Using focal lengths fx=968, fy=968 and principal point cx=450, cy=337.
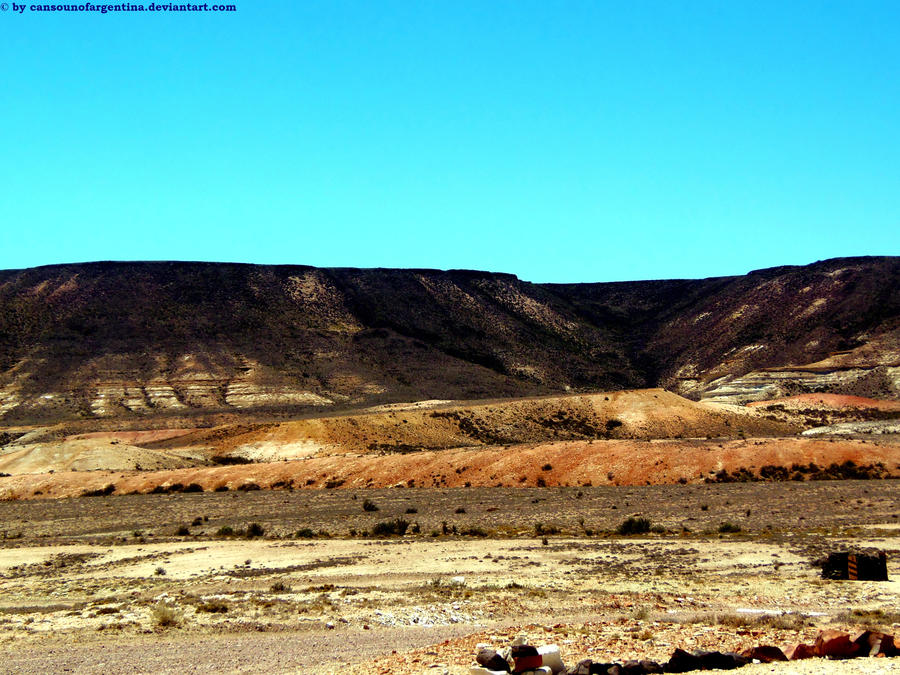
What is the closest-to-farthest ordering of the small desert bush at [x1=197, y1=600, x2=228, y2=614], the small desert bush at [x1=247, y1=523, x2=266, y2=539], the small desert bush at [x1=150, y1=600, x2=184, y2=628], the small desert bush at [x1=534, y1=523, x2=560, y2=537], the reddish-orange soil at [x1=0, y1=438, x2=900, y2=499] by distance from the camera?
1. the small desert bush at [x1=150, y1=600, x2=184, y2=628]
2. the small desert bush at [x1=197, y1=600, x2=228, y2=614]
3. the small desert bush at [x1=534, y1=523, x2=560, y2=537]
4. the small desert bush at [x1=247, y1=523, x2=266, y2=539]
5. the reddish-orange soil at [x1=0, y1=438, x2=900, y2=499]

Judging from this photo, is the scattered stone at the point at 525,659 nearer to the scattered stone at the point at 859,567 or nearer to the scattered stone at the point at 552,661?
the scattered stone at the point at 552,661

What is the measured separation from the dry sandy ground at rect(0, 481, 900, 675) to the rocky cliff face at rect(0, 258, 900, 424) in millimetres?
54917

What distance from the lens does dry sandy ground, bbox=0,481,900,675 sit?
13992 millimetres

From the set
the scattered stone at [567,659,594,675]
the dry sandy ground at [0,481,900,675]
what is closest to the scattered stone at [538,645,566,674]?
→ the scattered stone at [567,659,594,675]

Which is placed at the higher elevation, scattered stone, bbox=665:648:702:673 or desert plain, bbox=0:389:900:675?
scattered stone, bbox=665:648:702:673

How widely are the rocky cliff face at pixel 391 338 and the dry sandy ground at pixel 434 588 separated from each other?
54917 mm

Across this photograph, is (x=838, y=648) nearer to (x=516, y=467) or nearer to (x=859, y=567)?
(x=859, y=567)

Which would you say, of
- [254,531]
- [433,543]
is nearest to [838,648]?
[433,543]

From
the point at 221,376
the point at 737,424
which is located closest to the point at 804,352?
the point at 737,424

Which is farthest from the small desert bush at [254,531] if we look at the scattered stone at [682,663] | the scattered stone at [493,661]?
the scattered stone at [682,663]

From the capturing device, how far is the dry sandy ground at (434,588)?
13992 mm

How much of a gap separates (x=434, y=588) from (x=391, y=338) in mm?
89750

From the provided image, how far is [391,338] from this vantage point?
10906cm

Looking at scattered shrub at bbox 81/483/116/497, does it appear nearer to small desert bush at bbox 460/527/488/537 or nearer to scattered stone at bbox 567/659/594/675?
small desert bush at bbox 460/527/488/537
